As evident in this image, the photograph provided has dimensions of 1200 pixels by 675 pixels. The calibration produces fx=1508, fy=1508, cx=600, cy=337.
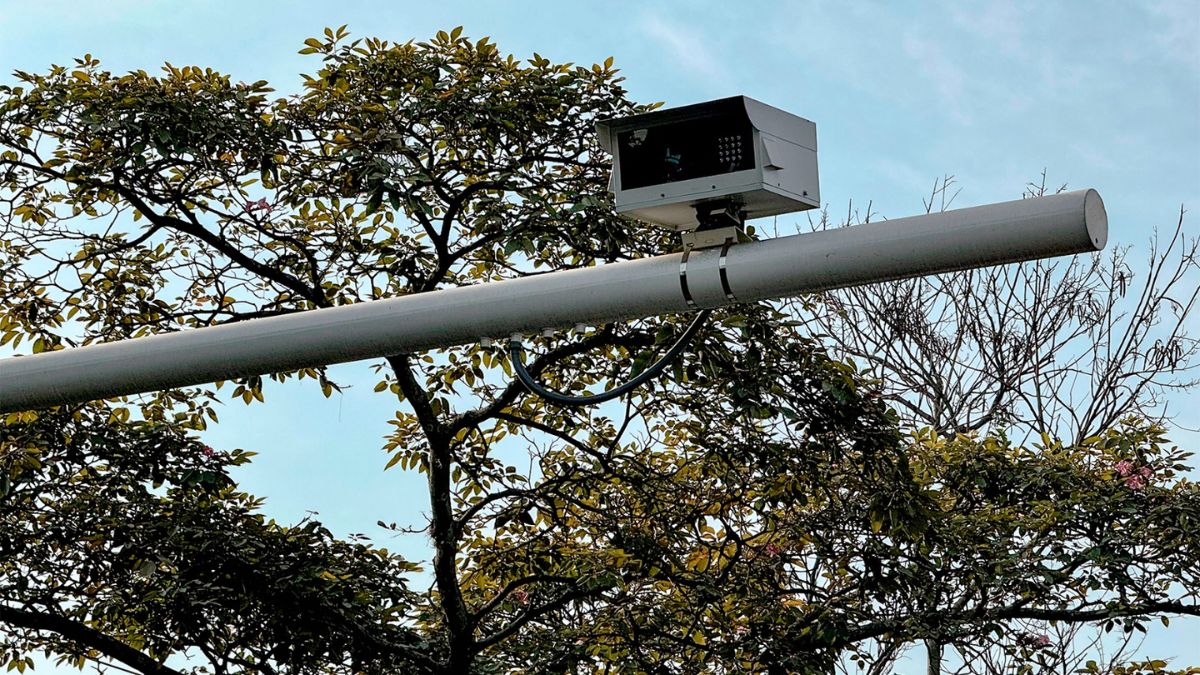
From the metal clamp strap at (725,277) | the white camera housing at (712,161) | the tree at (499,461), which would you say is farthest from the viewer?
the tree at (499,461)

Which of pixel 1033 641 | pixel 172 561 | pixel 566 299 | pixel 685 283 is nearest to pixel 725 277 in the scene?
pixel 685 283

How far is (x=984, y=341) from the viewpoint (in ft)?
47.1

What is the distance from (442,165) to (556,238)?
31.4 inches

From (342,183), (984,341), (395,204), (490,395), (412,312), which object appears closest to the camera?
(412,312)

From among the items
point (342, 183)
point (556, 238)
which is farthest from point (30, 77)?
point (556, 238)

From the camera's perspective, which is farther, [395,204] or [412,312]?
[395,204]

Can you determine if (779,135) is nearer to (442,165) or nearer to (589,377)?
(442,165)

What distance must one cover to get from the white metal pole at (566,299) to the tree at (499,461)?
3274 mm

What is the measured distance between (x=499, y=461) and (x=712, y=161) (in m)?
5.55

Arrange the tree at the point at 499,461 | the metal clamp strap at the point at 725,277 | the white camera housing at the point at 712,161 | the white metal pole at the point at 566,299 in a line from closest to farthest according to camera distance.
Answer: the white metal pole at the point at 566,299 < the metal clamp strap at the point at 725,277 < the white camera housing at the point at 712,161 < the tree at the point at 499,461

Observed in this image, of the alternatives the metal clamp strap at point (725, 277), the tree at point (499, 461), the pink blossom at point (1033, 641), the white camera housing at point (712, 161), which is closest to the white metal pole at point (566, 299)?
the metal clamp strap at point (725, 277)

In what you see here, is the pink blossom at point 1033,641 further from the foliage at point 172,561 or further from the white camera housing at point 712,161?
the white camera housing at point 712,161

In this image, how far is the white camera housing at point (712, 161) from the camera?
3633mm

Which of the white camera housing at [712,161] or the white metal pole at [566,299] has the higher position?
the white camera housing at [712,161]
